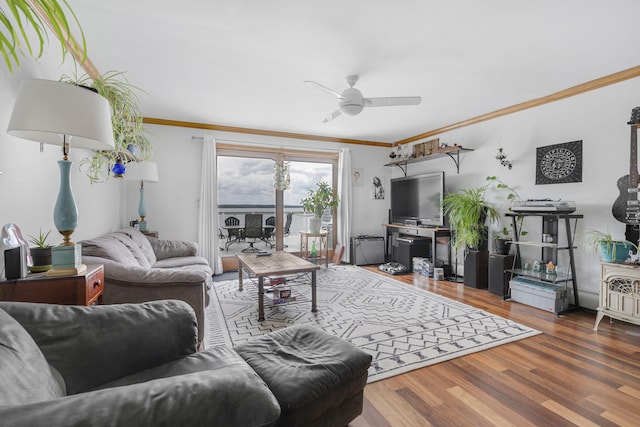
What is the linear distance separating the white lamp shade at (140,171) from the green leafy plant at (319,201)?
7.76ft

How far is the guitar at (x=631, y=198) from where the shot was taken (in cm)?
272

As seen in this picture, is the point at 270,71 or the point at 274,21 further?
the point at 270,71

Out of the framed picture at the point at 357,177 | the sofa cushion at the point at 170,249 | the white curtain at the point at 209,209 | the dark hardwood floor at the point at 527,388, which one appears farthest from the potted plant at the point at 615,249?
the white curtain at the point at 209,209

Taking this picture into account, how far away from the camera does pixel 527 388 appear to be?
6.21ft

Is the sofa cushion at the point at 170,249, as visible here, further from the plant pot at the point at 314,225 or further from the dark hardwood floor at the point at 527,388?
the dark hardwood floor at the point at 527,388

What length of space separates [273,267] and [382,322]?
46.2 inches

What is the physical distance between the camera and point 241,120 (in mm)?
4645

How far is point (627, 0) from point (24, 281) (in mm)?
3720

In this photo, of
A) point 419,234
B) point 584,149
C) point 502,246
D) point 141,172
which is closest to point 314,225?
point 419,234

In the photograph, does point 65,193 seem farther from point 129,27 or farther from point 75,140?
point 129,27

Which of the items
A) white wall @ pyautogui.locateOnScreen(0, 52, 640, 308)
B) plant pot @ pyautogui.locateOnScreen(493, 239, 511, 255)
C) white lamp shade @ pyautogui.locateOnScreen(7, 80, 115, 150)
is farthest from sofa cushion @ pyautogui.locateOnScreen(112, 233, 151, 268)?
plant pot @ pyautogui.locateOnScreen(493, 239, 511, 255)

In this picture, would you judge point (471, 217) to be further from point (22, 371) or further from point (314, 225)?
point (22, 371)

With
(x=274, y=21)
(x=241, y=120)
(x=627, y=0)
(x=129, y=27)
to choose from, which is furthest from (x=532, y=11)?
(x=241, y=120)

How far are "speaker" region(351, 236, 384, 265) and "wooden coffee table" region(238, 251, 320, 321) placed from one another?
219cm
